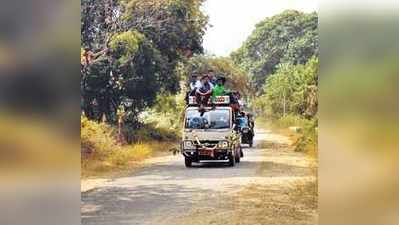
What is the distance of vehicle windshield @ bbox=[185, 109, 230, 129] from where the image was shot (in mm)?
3141

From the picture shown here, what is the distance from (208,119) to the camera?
10.3 ft

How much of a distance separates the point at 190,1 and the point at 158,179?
992 mm

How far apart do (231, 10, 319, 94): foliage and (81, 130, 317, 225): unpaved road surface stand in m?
0.35

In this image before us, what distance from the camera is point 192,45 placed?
3.13 meters

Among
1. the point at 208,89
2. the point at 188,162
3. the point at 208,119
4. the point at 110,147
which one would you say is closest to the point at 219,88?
the point at 208,89

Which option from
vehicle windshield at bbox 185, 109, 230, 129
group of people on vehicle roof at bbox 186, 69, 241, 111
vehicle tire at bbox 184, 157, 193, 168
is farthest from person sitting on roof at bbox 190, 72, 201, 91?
vehicle tire at bbox 184, 157, 193, 168

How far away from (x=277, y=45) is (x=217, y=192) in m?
0.86

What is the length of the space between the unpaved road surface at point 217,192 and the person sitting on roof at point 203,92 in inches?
13.0

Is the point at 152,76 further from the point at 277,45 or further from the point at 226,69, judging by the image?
the point at 277,45

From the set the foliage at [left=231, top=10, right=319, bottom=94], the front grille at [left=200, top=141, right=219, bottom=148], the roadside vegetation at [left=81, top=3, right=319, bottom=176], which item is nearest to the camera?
the foliage at [left=231, top=10, right=319, bottom=94]

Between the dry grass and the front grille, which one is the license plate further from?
the dry grass

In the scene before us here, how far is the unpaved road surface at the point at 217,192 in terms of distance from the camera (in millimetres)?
3041

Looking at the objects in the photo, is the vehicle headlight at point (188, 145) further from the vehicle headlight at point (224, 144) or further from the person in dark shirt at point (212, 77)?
the person in dark shirt at point (212, 77)
